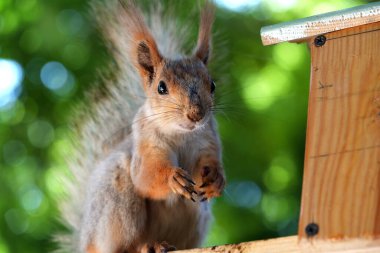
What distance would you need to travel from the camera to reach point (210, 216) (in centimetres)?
312

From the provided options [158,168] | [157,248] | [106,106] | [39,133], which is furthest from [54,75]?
[157,248]

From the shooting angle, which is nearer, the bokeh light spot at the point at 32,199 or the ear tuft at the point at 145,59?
the ear tuft at the point at 145,59

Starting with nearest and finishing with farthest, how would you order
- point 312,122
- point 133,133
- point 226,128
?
point 312,122
point 133,133
point 226,128

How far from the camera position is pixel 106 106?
3.47 metres

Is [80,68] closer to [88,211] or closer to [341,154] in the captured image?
[88,211]

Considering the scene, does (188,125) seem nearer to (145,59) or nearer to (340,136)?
(145,59)

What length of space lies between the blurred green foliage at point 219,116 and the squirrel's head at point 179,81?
2.28 ft

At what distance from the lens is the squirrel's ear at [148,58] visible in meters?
2.83

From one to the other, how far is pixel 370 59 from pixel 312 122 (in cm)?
23

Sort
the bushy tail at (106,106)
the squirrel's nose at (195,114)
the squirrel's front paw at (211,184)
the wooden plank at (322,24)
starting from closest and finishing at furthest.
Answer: the wooden plank at (322,24) < the squirrel's nose at (195,114) < the squirrel's front paw at (211,184) < the bushy tail at (106,106)

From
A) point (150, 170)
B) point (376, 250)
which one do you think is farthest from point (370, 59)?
point (150, 170)

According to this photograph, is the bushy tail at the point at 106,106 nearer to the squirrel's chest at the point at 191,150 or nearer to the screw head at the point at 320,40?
the squirrel's chest at the point at 191,150

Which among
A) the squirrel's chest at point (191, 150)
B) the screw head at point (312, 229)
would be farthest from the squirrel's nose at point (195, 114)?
the screw head at point (312, 229)

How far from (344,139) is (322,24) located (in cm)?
35
